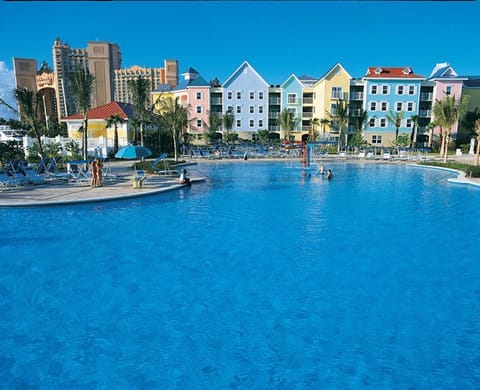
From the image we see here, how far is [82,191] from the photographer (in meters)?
18.2

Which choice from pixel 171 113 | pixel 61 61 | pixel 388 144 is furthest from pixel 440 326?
pixel 61 61

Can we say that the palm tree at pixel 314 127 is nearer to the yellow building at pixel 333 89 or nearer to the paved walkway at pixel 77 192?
the yellow building at pixel 333 89

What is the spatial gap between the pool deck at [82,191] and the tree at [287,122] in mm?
32717

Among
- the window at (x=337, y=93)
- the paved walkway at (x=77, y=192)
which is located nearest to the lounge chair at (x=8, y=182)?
the paved walkway at (x=77, y=192)

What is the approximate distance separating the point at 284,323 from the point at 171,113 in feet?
97.0

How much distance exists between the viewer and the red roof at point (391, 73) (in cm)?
5300

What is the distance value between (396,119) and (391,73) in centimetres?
701

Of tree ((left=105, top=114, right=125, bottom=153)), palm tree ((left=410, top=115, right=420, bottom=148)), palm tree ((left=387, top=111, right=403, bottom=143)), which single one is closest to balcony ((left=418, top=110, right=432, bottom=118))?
palm tree ((left=410, top=115, right=420, bottom=148))

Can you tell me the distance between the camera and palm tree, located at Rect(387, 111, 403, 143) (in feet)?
170

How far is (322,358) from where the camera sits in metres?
6.09

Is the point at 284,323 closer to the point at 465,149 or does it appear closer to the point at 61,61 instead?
the point at 465,149

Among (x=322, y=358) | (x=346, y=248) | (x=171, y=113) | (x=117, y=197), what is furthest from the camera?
(x=171, y=113)

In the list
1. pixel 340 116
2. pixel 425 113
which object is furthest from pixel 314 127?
pixel 425 113

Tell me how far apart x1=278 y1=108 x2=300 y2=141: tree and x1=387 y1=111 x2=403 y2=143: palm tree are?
13291 millimetres
